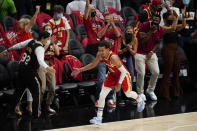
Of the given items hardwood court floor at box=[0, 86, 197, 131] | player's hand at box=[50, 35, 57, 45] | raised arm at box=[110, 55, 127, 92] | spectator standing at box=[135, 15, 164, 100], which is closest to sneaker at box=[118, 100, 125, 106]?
hardwood court floor at box=[0, 86, 197, 131]

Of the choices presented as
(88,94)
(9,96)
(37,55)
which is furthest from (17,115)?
(88,94)

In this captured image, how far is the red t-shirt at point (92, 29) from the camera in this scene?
909 centimetres

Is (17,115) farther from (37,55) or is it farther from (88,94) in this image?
(88,94)

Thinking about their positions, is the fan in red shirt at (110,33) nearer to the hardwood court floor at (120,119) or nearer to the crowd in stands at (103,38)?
the crowd in stands at (103,38)

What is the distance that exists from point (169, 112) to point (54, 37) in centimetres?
271

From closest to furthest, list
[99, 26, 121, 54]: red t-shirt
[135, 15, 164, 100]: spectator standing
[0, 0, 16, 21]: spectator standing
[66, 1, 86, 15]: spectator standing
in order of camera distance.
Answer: [99, 26, 121, 54]: red t-shirt → [135, 15, 164, 100]: spectator standing → [0, 0, 16, 21]: spectator standing → [66, 1, 86, 15]: spectator standing

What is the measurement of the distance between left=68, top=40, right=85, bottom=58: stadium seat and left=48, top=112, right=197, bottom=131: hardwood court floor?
2.44 meters

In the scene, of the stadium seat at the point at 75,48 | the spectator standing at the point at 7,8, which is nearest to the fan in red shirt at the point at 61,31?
the stadium seat at the point at 75,48

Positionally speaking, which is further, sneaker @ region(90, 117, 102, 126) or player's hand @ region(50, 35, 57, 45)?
player's hand @ region(50, 35, 57, 45)

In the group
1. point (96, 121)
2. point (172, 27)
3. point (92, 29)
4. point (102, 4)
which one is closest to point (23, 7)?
point (102, 4)

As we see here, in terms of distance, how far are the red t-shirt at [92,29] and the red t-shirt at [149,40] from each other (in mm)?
959

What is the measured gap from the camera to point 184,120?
25.7 feet

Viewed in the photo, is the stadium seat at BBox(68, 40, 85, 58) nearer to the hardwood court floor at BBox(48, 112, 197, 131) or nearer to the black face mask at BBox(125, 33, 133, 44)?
the black face mask at BBox(125, 33, 133, 44)

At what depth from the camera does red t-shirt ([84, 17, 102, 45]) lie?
29.8 feet
